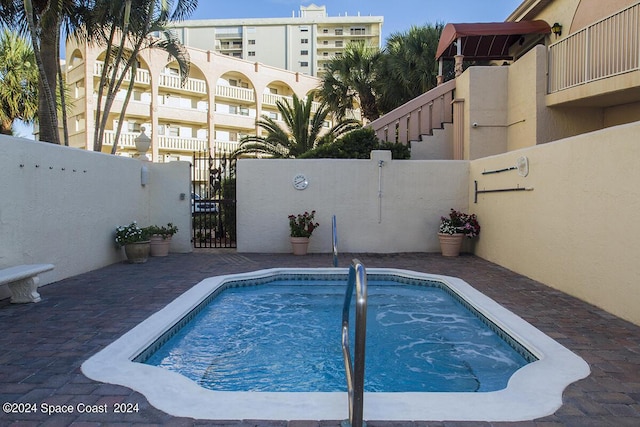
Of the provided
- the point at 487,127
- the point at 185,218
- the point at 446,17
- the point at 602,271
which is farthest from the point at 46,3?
the point at 446,17

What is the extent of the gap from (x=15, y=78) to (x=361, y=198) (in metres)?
18.3

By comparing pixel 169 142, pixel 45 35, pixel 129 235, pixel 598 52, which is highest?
pixel 169 142

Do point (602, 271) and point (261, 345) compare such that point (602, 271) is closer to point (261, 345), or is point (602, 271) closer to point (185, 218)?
point (261, 345)

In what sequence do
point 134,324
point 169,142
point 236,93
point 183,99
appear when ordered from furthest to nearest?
1. point 236,93
2. point 183,99
3. point 169,142
4. point 134,324

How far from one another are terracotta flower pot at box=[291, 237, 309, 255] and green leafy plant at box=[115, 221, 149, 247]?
11.2ft

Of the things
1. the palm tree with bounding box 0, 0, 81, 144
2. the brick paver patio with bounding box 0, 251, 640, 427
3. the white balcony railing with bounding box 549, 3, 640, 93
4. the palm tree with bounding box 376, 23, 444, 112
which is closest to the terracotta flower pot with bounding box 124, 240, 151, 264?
the brick paver patio with bounding box 0, 251, 640, 427

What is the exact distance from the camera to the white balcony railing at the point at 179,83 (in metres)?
35.1

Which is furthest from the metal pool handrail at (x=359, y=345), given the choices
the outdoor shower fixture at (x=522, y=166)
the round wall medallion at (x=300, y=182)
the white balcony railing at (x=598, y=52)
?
the round wall medallion at (x=300, y=182)

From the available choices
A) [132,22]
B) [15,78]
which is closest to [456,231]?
[132,22]

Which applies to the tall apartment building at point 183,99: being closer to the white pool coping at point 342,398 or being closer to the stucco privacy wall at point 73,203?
the stucco privacy wall at point 73,203

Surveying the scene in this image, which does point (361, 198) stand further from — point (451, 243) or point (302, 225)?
point (451, 243)

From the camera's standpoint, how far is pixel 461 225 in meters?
11.1

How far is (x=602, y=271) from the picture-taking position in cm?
600

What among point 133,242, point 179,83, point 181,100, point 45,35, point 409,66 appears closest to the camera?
point 133,242
